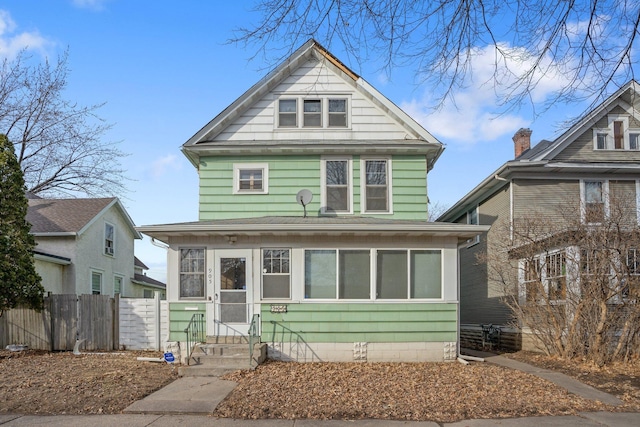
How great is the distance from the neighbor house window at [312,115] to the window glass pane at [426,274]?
4.69 m

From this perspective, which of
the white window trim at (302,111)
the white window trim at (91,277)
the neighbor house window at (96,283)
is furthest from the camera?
the neighbor house window at (96,283)

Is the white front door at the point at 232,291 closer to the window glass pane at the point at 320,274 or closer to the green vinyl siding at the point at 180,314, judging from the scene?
the green vinyl siding at the point at 180,314

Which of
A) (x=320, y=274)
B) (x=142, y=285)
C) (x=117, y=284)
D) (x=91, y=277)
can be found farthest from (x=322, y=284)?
(x=142, y=285)

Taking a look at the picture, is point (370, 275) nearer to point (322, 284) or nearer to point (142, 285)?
point (322, 284)

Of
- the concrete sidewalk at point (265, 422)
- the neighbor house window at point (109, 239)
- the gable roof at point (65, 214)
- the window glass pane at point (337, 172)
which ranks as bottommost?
the concrete sidewalk at point (265, 422)

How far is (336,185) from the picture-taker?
1372 cm

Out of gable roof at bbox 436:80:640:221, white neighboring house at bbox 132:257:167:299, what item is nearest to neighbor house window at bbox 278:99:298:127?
gable roof at bbox 436:80:640:221

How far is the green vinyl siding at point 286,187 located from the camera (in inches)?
533

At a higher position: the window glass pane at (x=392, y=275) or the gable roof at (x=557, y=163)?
the gable roof at (x=557, y=163)

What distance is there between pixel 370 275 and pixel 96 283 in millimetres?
13192

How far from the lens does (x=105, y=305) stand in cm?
1373

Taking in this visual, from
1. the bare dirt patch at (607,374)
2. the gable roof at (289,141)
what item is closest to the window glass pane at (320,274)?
the gable roof at (289,141)

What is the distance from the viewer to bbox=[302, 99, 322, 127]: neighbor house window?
1406cm

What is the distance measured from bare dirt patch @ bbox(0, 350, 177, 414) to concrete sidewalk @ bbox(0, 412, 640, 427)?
36cm
